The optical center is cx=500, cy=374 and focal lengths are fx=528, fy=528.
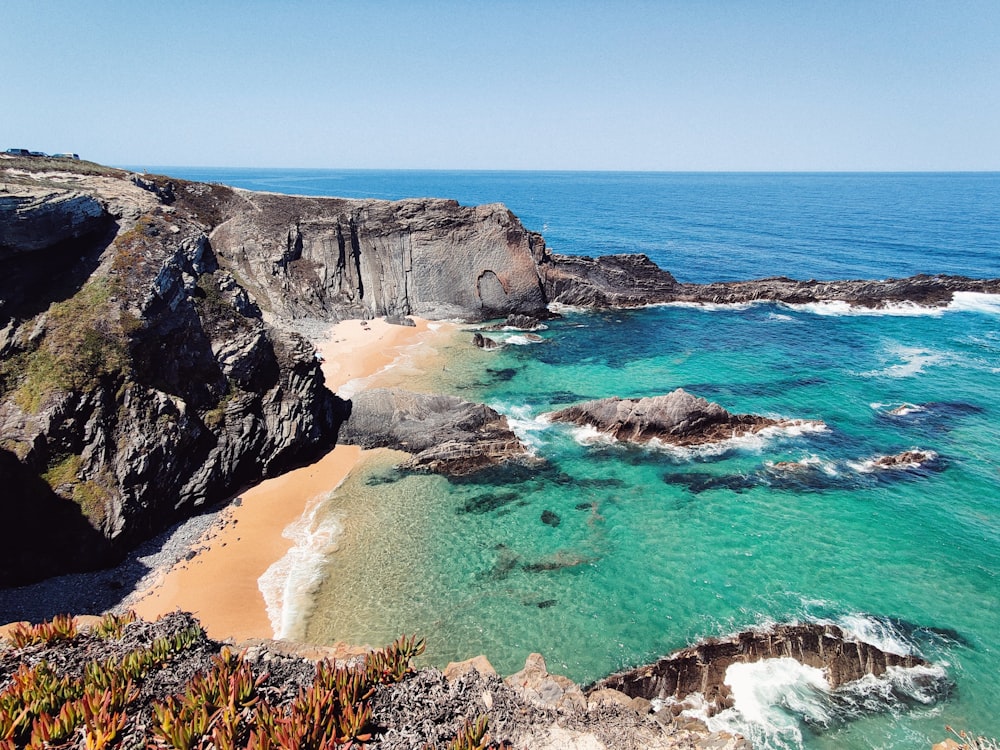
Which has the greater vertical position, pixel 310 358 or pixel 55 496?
pixel 310 358

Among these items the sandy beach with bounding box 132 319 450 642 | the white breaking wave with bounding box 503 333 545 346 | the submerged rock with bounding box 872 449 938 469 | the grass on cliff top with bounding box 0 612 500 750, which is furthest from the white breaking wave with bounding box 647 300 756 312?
the grass on cliff top with bounding box 0 612 500 750

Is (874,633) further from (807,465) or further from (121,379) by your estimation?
(121,379)

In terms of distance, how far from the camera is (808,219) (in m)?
121

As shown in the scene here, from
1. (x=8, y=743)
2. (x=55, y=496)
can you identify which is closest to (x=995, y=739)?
(x=8, y=743)

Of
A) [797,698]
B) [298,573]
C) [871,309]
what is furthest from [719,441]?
[871,309]

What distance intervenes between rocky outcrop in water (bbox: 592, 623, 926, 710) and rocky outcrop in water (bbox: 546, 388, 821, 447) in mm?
13854

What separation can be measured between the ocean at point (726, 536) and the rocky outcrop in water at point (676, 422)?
1.10 meters

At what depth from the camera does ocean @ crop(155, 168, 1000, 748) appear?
17500mm

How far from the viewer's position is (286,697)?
11.0m

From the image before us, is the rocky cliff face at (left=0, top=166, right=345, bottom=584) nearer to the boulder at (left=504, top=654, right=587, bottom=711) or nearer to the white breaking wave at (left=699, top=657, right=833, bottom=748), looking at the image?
the boulder at (left=504, top=654, right=587, bottom=711)

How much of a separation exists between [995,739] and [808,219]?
129114mm

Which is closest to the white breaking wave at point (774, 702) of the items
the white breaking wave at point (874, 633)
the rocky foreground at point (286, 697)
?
the white breaking wave at point (874, 633)

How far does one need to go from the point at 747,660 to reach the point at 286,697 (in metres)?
14.5

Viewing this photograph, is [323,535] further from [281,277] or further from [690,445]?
[281,277]
